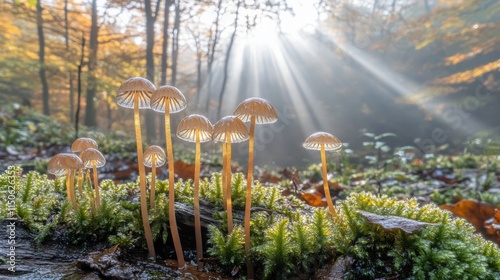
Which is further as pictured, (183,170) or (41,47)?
(41,47)

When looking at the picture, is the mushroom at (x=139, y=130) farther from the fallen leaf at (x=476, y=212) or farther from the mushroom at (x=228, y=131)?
the fallen leaf at (x=476, y=212)

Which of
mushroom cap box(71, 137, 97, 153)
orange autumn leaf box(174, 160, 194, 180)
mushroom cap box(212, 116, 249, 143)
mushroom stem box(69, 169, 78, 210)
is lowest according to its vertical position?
orange autumn leaf box(174, 160, 194, 180)

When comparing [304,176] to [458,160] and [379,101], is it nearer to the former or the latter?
[458,160]

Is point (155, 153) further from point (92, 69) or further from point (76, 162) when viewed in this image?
point (92, 69)

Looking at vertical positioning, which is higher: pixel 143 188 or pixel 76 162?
pixel 76 162

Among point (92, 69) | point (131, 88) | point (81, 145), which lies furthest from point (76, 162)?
point (92, 69)

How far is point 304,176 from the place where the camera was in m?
6.70

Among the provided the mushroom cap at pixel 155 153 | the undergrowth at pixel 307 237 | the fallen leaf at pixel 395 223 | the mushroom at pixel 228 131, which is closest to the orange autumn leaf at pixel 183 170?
the mushroom cap at pixel 155 153

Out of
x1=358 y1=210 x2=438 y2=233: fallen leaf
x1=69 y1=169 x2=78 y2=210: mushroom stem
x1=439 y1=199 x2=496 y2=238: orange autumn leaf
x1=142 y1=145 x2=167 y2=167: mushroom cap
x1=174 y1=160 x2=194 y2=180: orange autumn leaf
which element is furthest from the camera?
x1=174 y1=160 x2=194 y2=180: orange autumn leaf

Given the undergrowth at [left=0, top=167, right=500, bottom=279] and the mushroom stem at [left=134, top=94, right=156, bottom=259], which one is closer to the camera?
the undergrowth at [left=0, top=167, right=500, bottom=279]

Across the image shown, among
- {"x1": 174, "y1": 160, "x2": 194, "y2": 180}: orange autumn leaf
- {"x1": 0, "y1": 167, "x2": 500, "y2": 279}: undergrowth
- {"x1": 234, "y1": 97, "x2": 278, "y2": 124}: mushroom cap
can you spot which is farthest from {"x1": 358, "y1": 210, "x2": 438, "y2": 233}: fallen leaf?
{"x1": 174, "y1": 160, "x2": 194, "y2": 180}: orange autumn leaf

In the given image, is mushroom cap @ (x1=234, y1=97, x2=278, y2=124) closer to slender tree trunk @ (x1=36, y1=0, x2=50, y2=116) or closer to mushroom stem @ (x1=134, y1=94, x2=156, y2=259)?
mushroom stem @ (x1=134, y1=94, x2=156, y2=259)

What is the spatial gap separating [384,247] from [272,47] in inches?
1205

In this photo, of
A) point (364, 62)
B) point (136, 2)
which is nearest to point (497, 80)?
point (364, 62)
